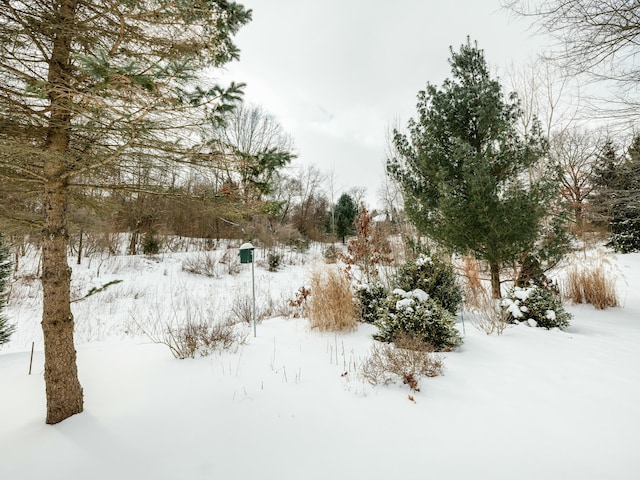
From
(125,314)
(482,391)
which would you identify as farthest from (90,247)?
(482,391)

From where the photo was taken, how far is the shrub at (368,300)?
4.72 metres

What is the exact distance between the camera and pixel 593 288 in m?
5.82

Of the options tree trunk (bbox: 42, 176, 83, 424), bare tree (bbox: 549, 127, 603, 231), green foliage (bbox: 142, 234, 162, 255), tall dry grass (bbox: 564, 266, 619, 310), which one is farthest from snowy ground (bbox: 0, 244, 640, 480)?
bare tree (bbox: 549, 127, 603, 231)

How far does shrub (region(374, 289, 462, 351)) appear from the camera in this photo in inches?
133

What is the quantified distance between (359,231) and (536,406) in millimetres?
4494

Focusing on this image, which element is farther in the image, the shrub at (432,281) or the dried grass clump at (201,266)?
the dried grass clump at (201,266)

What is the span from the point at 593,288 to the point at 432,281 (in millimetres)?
4241

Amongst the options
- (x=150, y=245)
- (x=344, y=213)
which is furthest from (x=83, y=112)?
(x=344, y=213)

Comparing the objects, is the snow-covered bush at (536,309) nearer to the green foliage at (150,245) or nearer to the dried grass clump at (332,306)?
the dried grass clump at (332,306)

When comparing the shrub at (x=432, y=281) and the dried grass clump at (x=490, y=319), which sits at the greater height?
the shrub at (x=432, y=281)

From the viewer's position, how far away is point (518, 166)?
18.3 ft

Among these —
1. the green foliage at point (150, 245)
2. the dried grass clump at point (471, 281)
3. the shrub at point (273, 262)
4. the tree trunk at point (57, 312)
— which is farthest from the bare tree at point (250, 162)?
the green foliage at point (150, 245)

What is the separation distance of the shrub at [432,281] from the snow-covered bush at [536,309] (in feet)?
2.55

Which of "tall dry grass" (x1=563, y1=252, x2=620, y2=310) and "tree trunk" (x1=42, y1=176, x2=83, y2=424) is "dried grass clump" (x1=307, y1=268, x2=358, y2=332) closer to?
"tree trunk" (x1=42, y1=176, x2=83, y2=424)
